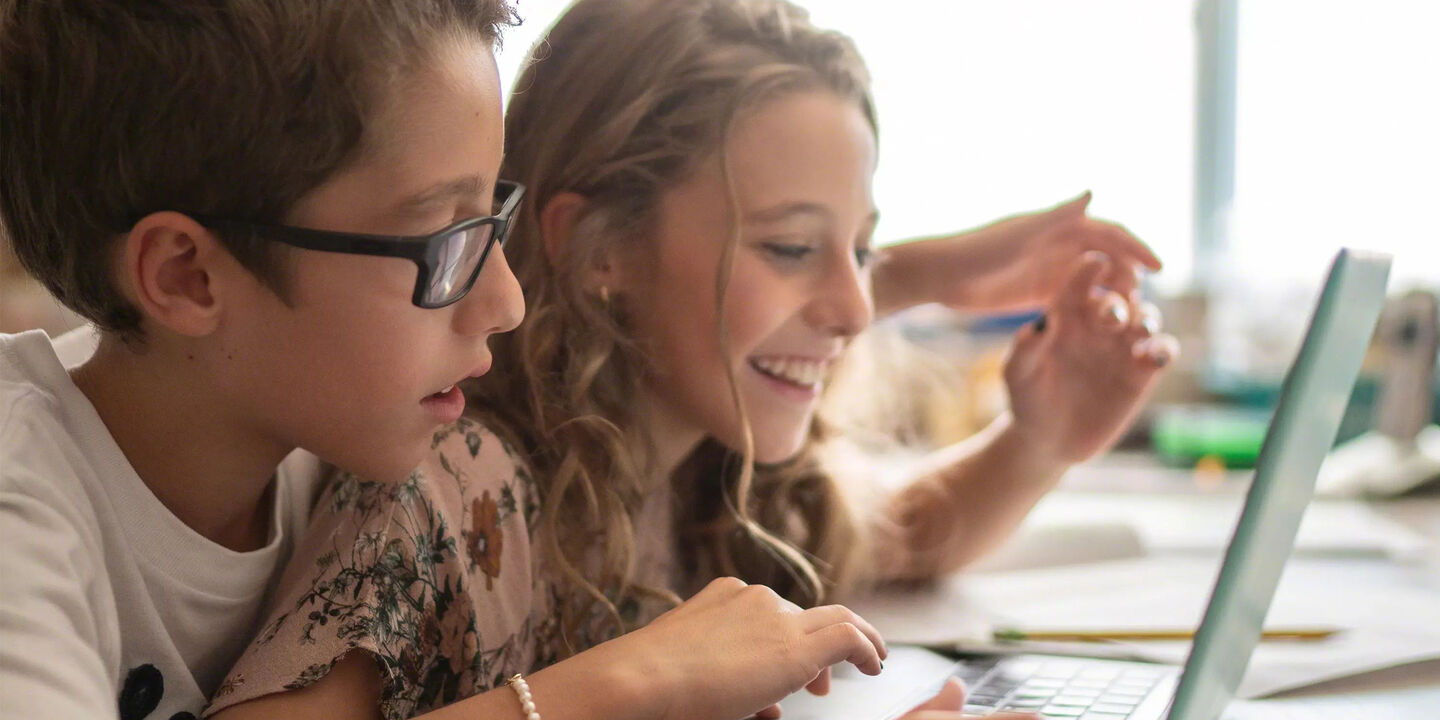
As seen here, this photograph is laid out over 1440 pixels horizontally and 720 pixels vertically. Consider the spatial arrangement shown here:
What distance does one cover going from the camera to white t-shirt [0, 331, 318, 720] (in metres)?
0.56

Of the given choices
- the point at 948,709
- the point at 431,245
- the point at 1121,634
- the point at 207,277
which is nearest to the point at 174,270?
the point at 207,277

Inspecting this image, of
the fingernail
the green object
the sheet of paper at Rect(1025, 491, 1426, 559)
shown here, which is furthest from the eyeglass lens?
the green object

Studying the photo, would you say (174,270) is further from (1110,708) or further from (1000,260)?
(1000,260)

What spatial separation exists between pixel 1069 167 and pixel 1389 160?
540mm

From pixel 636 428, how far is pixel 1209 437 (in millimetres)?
1276

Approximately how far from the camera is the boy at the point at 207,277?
2.04ft

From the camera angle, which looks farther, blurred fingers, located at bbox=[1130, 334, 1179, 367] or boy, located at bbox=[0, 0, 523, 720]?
blurred fingers, located at bbox=[1130, 334, 1179, 367]

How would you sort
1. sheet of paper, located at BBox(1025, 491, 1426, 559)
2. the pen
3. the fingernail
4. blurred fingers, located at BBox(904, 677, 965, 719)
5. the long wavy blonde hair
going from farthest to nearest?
sheet of paper, located at BBox(1025, 491, 1426, 559)
the fingernail
the pen
the long wavy blonde hair
blurred fingers, located at BBox(904, 677, 965, 719)

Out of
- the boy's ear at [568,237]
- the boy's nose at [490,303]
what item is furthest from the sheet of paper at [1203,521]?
the boy's nose at [490,303]

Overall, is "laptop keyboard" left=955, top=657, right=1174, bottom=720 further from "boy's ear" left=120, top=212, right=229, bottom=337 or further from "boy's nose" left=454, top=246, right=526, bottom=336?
"boy's ear" left=120, top=212, right=229, bottom=337

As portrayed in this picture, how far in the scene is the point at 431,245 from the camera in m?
0.66

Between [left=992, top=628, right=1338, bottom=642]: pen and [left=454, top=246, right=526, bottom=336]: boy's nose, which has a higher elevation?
[left=454, top=246, right=526, bottom=336]: boy's nose

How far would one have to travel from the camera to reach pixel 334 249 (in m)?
0.65

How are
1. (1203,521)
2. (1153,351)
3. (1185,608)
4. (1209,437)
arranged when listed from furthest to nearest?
1. (1209,437)
2. (1203,521)
3. (1153,351)
4. (1185,608)
